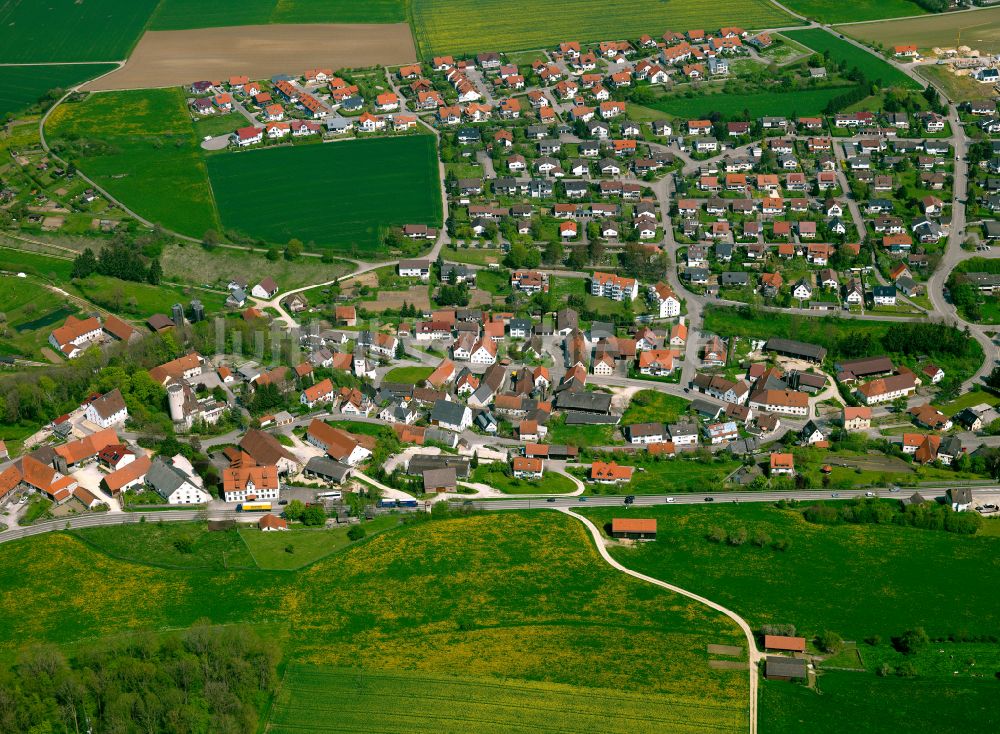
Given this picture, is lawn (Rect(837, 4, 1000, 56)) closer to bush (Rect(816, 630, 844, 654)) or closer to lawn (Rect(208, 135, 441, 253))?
lawn (Rect(208, 135, 441, 253))

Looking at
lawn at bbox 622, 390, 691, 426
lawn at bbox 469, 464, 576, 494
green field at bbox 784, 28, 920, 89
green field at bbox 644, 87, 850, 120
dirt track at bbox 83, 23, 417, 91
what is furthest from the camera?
dirt track at bbox 83, 23, 417, 91

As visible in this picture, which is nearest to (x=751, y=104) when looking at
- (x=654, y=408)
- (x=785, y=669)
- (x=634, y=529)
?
(x=654, y=408)

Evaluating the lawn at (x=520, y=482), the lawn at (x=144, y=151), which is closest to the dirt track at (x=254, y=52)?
the lawn at (x=144, y=151)

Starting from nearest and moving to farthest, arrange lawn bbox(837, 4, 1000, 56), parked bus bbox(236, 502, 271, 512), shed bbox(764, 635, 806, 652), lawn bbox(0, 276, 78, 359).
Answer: shed bbox(764, 635, 806, 652), parked bus bbox(236, 502, 271, 512), lawn bbox(0, 276, 78, 359), lawn bbox(837, 4, 1000, 56)

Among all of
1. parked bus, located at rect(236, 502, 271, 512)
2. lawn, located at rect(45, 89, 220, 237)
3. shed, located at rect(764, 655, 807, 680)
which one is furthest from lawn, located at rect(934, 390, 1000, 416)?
lawn, located at rect(45, 89, 220, 237)

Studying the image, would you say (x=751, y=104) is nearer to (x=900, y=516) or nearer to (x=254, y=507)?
(x=900, y=516)
